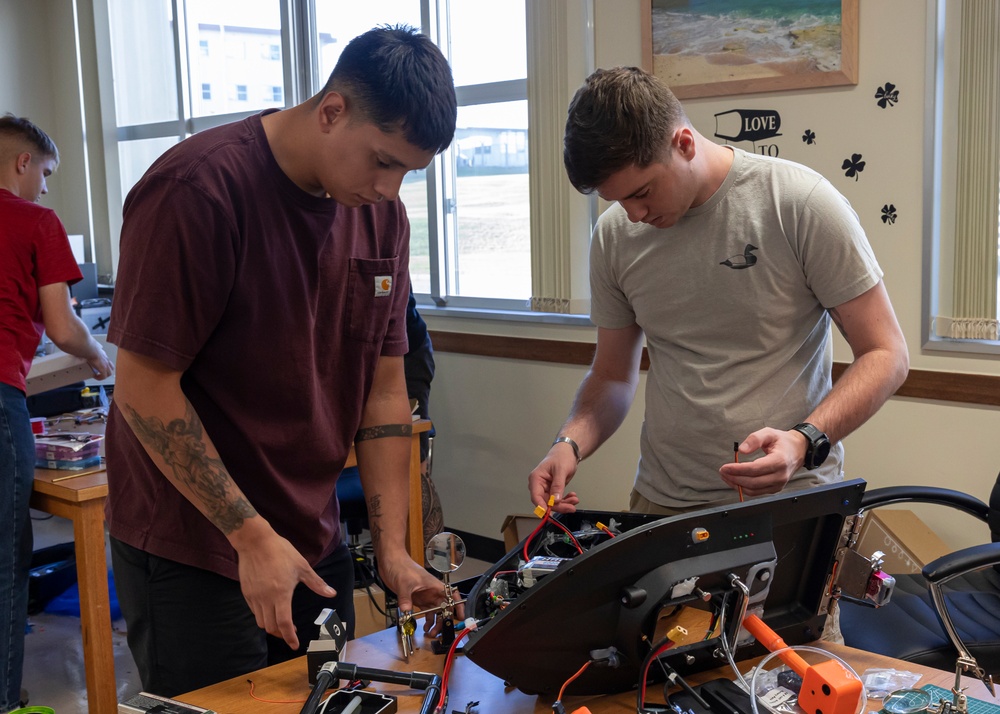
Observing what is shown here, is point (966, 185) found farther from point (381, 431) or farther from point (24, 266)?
point (24, 266)

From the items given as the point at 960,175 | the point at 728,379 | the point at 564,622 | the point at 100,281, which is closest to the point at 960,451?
the point at 960,175

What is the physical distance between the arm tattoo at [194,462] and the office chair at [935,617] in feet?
4.30

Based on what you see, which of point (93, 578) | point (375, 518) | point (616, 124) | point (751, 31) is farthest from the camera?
point (751, 31)

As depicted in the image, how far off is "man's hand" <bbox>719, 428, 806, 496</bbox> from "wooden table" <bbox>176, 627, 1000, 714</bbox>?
9.4 inches

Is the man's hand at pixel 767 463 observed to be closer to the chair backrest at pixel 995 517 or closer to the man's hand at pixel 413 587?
the man's hand at pixel 413 587

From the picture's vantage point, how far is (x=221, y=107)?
539cm

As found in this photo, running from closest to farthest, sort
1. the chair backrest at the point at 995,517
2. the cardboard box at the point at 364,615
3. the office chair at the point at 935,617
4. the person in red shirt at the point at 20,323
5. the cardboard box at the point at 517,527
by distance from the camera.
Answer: the office chair at the point at 935,617 < the chair backrest at the point at 995,517 < the person in red shirt at the point at 20,323 < the cardboard box at the point at 364,615 < the cardboard box at the point at 517,527

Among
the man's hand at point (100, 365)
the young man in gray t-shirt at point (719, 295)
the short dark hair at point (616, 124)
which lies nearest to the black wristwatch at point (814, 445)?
the young man in gray t-shirt at point (719, 295)

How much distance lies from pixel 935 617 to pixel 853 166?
136 centimetres

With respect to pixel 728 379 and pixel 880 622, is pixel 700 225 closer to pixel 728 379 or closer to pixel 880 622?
pixel 728 379

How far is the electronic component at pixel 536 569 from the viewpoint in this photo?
118 centimetres

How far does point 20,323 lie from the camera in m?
2.60

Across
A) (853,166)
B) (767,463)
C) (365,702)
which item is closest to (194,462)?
(365,702)

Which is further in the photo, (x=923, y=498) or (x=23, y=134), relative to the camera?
(x=23, y=134)
